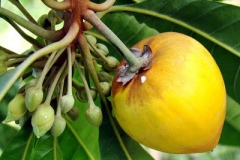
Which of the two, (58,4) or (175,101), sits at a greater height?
(58,4)

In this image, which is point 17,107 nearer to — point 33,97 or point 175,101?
point 33,97

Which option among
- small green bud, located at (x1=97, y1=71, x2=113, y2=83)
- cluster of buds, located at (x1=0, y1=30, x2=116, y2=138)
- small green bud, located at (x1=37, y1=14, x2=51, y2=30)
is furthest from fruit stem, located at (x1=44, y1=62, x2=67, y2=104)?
small green bud, located at (x1=37, y1=14, x2=51, y2=30)

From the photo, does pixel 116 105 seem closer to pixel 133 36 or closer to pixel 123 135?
pixel 123 135

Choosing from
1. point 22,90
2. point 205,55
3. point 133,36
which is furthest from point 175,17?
point 22,90

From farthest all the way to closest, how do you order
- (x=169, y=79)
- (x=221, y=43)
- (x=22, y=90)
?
(x=221, y=43), (x=22, y=90), (x=169, y=79)

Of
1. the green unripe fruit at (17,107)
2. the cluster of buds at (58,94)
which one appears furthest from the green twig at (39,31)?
the green unripe fruit at (17,107)

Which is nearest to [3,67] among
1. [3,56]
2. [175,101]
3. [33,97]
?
[3,56]
